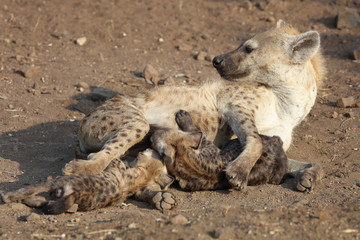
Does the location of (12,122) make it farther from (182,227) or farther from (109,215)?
(182,227)

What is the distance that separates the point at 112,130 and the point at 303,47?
6.40 feet

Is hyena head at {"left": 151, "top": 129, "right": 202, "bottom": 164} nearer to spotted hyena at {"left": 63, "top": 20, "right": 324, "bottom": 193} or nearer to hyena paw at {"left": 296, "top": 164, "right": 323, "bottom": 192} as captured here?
spotted hyena at {"left": 63, "top": 20, "right": 324, "bottom": 193}

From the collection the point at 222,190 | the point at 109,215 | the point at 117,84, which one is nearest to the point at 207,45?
the point at 117,84

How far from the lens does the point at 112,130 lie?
462cm

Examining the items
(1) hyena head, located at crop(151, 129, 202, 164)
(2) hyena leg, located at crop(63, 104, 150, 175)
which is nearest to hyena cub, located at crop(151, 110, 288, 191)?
(1) hyena head, located at crop(151, 129, 202, 164)

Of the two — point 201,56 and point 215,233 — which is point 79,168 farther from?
point 201,56

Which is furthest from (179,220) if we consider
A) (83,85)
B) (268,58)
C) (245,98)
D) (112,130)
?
(83,85)

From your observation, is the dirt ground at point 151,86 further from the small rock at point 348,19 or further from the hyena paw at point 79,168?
the hyena paw at point 79,168

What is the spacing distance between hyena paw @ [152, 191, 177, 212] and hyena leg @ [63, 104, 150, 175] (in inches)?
20.1

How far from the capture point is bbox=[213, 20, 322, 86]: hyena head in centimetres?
512

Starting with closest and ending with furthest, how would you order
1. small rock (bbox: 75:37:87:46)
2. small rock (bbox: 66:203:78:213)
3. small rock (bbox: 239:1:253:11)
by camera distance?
small rock (bbox: 66:203:78:213) < small rock (bbox: 75:37:87:46) < small rock (bbox: 239:1:253:11)

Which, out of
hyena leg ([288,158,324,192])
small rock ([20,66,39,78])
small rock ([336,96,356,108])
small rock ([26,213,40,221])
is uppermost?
small rock ([26,213,40,221])

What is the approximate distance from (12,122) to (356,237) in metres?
3.76

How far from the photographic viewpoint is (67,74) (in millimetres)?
6844
